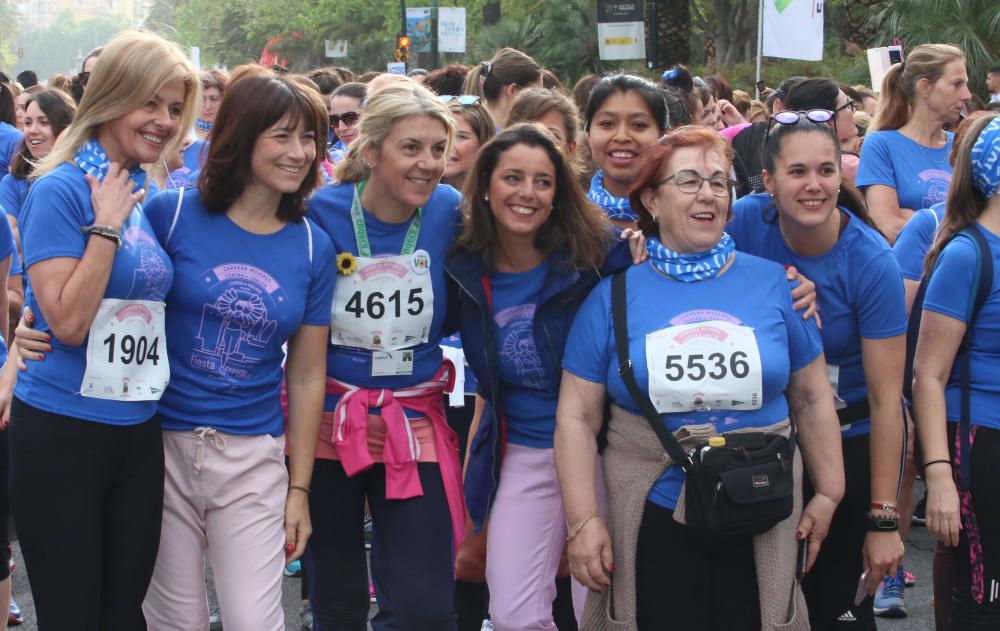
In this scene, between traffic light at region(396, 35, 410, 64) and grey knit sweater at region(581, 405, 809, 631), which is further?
traffic light at region(396, 35, 410, 64)

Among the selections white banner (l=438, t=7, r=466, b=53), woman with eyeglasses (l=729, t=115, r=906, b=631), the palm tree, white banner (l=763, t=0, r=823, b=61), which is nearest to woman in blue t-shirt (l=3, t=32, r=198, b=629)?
woman with eyeglasses (l=729, t=115, r=906, b=631)

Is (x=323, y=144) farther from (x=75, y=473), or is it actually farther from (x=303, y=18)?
(x=303, y=18)

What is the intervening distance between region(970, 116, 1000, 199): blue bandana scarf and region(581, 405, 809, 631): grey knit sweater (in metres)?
1.10

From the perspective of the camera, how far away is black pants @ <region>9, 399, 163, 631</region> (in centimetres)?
329

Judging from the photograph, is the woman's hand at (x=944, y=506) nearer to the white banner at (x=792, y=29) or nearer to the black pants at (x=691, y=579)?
the black pants at (x=691, y=579)

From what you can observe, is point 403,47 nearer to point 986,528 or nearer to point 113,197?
point 113,197

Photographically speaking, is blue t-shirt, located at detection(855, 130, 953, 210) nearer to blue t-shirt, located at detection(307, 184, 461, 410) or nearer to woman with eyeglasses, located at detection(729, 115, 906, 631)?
woman with eyeglasses, located at detection(729, 115, 906, 631)

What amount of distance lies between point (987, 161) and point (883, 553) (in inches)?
52.0

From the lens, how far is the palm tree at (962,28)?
17469 millimetres

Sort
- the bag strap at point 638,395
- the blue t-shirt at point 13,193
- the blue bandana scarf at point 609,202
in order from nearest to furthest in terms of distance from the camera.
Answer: the bag strap at point 638,395 → the blue bandana scarf at point 609,202 → the blue t-shirt at point 13,193

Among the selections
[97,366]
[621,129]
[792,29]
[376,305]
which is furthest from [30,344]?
[792,29]

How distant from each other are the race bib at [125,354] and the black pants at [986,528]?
257cm

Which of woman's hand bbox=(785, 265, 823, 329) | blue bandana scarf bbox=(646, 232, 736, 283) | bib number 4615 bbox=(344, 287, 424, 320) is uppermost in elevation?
blue bandana scarf bbox=(646, 232, 736, 283)

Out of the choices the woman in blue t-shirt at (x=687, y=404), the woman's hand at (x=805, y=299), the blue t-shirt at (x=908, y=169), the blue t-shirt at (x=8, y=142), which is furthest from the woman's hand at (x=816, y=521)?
the blue t-shirt at (x=8, y=142)
